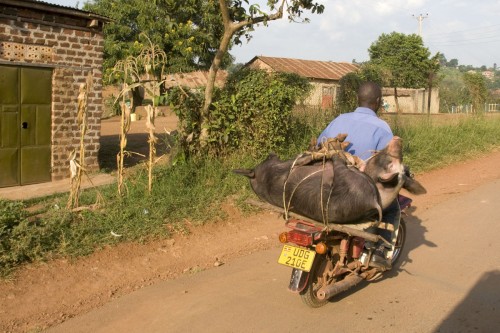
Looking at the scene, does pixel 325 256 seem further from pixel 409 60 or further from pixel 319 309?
pixel 409 60

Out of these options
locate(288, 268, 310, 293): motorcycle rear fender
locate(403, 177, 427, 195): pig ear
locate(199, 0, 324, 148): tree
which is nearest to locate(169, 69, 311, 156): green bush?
locate(199, 0, 324, 148): tree

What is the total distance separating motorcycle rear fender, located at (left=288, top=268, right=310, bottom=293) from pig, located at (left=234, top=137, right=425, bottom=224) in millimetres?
526

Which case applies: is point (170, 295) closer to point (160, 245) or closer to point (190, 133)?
point (160, 245)

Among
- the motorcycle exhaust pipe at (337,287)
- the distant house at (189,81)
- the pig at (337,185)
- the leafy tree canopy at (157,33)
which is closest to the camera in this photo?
the pig at (337,185)

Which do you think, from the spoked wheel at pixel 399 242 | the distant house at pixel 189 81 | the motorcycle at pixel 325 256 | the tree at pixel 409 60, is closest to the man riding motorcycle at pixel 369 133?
the motorcycle at pixel 325 256

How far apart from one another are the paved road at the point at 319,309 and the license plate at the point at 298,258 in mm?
453

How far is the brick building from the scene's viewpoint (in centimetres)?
838

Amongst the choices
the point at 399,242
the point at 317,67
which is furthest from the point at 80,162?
the point at 317,67

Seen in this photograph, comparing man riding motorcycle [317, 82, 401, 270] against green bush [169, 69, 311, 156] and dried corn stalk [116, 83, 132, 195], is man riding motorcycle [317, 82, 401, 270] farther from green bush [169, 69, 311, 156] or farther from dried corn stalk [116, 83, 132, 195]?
green bush [169, 69, 311, 156]

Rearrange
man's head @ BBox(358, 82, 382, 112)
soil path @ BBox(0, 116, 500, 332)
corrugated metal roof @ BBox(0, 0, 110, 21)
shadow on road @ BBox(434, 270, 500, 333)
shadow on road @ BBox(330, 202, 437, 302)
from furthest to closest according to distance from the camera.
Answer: corrugated metal roof @ BBox(0, 0, 110, 21) < shadow on road @ BBox(330, 202, 437, 302) < man's head @ BBox(358, 82, 382, 112) < soil path @ BBox(0, 116, 500, 332) < shadow on road @ BBox(434, 270, 500, 333)

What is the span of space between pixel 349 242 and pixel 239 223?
2668mm

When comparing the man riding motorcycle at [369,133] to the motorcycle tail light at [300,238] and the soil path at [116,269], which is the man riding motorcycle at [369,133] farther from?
the soil path at [116,269]

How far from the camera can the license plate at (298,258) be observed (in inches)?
169

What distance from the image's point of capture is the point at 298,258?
4344 millimetres
